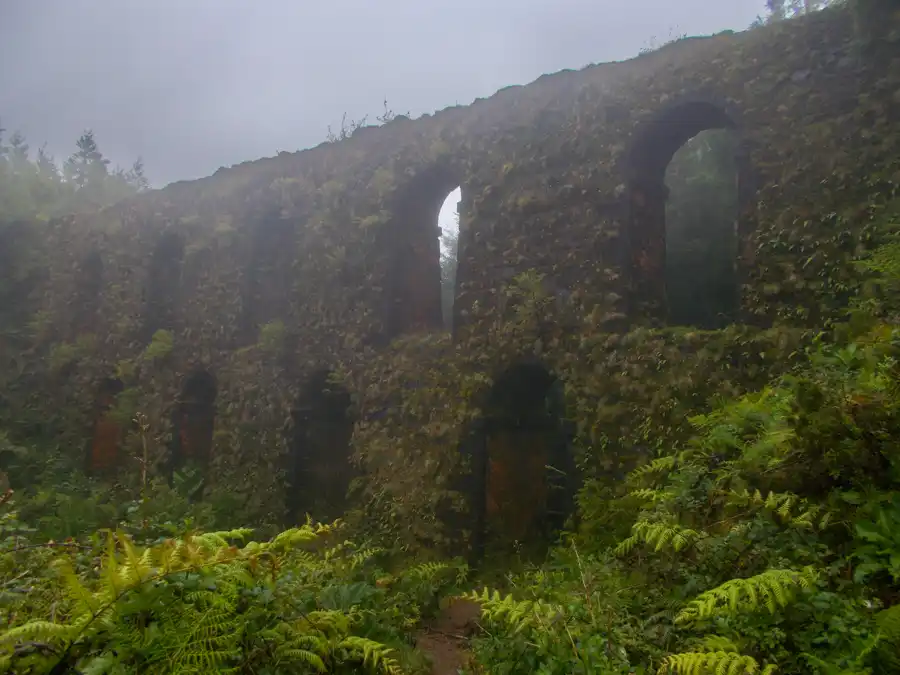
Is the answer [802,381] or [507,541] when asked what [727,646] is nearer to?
[802,381]

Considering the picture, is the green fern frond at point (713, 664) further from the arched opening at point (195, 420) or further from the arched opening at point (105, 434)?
the arched opening at point (105, 434)

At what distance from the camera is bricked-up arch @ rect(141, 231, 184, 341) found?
44.8 feet

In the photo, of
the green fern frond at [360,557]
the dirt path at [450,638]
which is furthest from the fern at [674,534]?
the green fern frond at [360,557]

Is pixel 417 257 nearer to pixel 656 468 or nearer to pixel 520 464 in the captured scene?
pixel 520 464

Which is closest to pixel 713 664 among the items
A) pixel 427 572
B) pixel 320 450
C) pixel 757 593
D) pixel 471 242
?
pixel 757 593

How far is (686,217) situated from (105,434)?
42.4 ft

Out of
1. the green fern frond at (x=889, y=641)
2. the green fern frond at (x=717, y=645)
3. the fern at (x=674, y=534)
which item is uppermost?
the green fern frond at (x=889, y=641)

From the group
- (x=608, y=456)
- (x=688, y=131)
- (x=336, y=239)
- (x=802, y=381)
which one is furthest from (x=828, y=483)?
(x=336, y=239)

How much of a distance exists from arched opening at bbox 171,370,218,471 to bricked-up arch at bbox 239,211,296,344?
155 centimetres

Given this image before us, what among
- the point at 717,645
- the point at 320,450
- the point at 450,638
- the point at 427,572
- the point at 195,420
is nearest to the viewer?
the point at 717,645

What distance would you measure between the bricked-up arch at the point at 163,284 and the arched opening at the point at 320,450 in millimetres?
4609

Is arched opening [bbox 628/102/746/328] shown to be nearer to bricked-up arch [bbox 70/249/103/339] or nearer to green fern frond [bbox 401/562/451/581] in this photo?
green fern frond [bbox 401/562/451/581]

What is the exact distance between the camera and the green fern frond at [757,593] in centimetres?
256

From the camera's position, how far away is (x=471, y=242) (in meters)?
9.13
